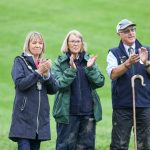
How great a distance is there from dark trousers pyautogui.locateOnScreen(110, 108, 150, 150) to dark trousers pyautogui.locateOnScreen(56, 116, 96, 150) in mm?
367

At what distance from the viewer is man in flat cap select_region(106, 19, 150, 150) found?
11.1 meters

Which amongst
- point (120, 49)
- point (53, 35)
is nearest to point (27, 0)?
point (53, 35)

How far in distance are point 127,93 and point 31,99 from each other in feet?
5.15

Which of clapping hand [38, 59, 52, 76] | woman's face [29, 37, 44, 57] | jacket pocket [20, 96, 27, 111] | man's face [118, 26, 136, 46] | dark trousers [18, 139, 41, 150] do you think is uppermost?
man's face [118, 26, 136, 46]

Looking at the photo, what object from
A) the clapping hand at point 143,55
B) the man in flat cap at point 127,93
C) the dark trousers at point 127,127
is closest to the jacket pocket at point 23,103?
the man in flat cap at point 127,93

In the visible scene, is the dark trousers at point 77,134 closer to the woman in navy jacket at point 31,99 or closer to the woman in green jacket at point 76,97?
the woman in green jacket at point 76,97

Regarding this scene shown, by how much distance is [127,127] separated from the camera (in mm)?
11141

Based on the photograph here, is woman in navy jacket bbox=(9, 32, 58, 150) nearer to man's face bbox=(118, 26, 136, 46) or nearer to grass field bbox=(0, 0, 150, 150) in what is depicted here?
man's face bbox=(118, 26, 136, 46)

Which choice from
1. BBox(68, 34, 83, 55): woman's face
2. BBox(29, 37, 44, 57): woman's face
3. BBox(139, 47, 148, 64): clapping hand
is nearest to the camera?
BBox(29, 37, 44, 57): woman's face

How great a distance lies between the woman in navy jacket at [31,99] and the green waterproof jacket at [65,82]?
0.44m


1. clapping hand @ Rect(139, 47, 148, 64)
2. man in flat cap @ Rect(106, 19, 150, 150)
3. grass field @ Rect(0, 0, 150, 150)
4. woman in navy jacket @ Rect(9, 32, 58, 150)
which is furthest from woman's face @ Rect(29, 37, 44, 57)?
grass field @ Rect(0, 0, 150, 150)

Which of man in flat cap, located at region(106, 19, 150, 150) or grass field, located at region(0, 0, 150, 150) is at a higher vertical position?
grass field, located at region(0, 0, 150, 150)

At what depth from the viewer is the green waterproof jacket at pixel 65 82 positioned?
11.1 meters

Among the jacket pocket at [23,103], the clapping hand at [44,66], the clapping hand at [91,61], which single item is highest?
the clapping hand at [91,61]
